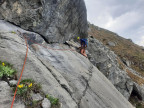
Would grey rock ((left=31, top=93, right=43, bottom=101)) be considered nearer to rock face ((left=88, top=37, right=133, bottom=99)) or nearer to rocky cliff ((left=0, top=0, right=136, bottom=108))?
rocky cliff ((left=0, top=0, right=136, bottom=108))

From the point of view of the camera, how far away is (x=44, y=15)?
9.93 m

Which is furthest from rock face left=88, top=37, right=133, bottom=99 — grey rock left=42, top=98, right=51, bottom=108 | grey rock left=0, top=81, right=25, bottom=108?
grey rock left=0, top=81, right=25, bottom=108

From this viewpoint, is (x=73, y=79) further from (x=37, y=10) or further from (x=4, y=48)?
(x=37, y=10)

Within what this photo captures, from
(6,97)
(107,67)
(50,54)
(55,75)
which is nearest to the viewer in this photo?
(6,97)

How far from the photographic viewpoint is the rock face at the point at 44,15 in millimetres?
9227

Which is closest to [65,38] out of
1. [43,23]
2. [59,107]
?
[43,23]

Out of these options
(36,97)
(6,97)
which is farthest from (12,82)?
(36,97)

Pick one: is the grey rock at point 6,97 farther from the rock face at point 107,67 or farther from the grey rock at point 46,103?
the rock face at point 107,67

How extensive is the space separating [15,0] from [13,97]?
27.2ft

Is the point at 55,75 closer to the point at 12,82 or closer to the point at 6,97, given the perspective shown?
the point at 12,82

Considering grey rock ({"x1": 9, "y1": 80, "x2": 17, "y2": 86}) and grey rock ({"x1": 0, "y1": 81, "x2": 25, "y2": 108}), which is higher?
grey rock ({"x1": 9, "y1": 80, "x2": 17, "y2": 86})

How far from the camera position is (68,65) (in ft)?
28.5

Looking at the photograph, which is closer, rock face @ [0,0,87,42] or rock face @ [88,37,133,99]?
rock face @ [0,0,87,42]

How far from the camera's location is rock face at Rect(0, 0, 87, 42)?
9227 mm
